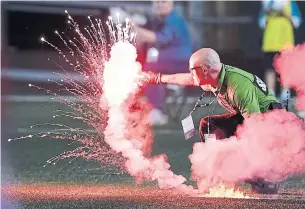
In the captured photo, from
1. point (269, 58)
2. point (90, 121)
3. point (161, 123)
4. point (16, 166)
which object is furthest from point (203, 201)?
point (269, 58)

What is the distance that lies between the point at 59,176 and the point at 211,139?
6.75 feet

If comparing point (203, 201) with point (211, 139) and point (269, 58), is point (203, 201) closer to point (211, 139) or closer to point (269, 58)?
point (211, 139)

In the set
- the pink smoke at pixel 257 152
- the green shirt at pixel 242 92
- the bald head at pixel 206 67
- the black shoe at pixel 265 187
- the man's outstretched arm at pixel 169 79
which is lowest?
the black shoe at pixel 265 187

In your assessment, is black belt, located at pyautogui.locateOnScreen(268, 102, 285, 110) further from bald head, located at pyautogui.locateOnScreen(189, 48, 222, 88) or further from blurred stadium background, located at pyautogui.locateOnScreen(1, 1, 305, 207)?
blurred stadium background, located at pyautogui.locateOnScreen(1, 1, 305, 207)

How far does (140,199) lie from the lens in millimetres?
9422

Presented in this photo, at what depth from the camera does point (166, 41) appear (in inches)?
492

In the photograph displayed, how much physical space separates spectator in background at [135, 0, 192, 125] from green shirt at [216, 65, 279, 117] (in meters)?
2.52

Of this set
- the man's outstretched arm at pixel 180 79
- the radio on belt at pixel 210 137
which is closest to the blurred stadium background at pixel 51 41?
the man's outstretched arm at pixel 180 79

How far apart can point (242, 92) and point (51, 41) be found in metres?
6.22

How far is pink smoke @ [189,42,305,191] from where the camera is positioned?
961cm

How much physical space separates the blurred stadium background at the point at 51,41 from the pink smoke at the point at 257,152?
11.5 ft

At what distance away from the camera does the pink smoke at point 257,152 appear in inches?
378

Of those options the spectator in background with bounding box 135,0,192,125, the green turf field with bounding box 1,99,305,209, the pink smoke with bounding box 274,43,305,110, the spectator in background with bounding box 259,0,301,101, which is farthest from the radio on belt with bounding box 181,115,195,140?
the spectator in background with bounding box 259,0,301,101

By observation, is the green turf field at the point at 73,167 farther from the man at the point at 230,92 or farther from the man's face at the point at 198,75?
the man's face at the point at 198,75
